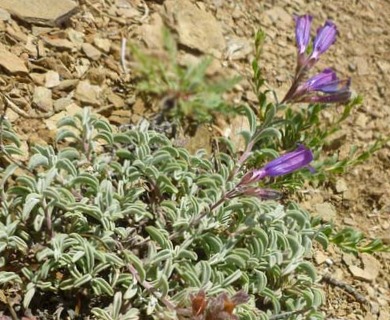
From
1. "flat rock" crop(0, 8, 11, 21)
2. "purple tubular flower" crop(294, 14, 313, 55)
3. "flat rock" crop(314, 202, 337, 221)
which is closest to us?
"purple tubular flower" crop(294, 14, 313, 55)

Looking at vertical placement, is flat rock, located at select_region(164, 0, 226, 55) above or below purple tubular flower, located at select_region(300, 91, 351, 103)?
below

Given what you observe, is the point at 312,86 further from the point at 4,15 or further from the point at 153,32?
the point at 4,15

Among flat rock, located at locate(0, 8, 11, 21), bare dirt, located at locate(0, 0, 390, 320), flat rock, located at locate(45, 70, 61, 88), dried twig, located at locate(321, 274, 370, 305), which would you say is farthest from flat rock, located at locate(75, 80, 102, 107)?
dried twig, located at locate(321, 274, 370, 305)

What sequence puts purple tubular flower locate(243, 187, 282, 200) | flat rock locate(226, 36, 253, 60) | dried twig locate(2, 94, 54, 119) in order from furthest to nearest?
flat rock locate(226, 36, 253, 60) < dried twig locate(2, 94, 54, 119) < purple tubular flower locate(243, 187, 282, 200)

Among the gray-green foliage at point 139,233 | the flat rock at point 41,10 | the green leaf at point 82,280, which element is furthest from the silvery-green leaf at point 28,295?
the flat rock at point 41,10

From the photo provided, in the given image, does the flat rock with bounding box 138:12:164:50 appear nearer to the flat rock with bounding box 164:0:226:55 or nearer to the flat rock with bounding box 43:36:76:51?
the flat rock with bounding box 164:0:226:55

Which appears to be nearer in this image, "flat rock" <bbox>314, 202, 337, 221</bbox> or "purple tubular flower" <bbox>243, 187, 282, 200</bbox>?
"purple tubular flower" <bbox>243, 187, 282, 200</bbox>

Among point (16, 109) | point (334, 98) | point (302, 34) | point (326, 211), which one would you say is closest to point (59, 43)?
point (16, 109)
